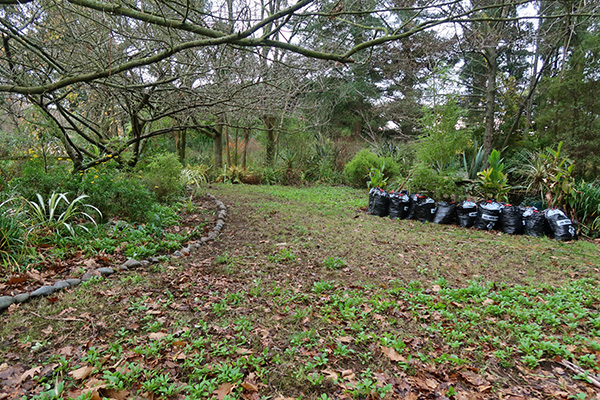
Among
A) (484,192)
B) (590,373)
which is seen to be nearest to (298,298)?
(590,373)

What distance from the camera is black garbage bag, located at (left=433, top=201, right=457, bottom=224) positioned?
5.34 m

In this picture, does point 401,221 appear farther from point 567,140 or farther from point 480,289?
point 567,140

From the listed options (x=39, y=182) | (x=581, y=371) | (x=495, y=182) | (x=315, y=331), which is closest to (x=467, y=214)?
(x=495, y=182)

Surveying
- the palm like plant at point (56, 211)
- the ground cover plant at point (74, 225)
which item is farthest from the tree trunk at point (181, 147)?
the palm like plant at point (56, 211)

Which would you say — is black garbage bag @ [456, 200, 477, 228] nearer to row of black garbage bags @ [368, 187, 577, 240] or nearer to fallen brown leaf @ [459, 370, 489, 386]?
row of black garbage bags @ [368, 187, 577, 240]

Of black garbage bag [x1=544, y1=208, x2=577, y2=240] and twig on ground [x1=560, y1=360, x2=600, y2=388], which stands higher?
black garbage bag [x1=544, y1=208, x2=577, y2=240]

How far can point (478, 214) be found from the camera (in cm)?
507

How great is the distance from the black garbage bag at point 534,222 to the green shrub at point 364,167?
453cm

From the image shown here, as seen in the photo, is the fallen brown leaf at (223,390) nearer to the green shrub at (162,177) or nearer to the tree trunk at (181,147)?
the green shrub at (162,177)

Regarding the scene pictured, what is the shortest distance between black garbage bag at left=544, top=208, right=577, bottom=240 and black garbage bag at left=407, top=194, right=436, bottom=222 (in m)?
1.69

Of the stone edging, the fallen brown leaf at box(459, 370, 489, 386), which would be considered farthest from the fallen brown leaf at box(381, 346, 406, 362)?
the stone edging

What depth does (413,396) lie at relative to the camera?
4.92 feet

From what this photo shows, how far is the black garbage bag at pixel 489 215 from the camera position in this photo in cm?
492

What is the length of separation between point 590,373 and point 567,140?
8.45m
